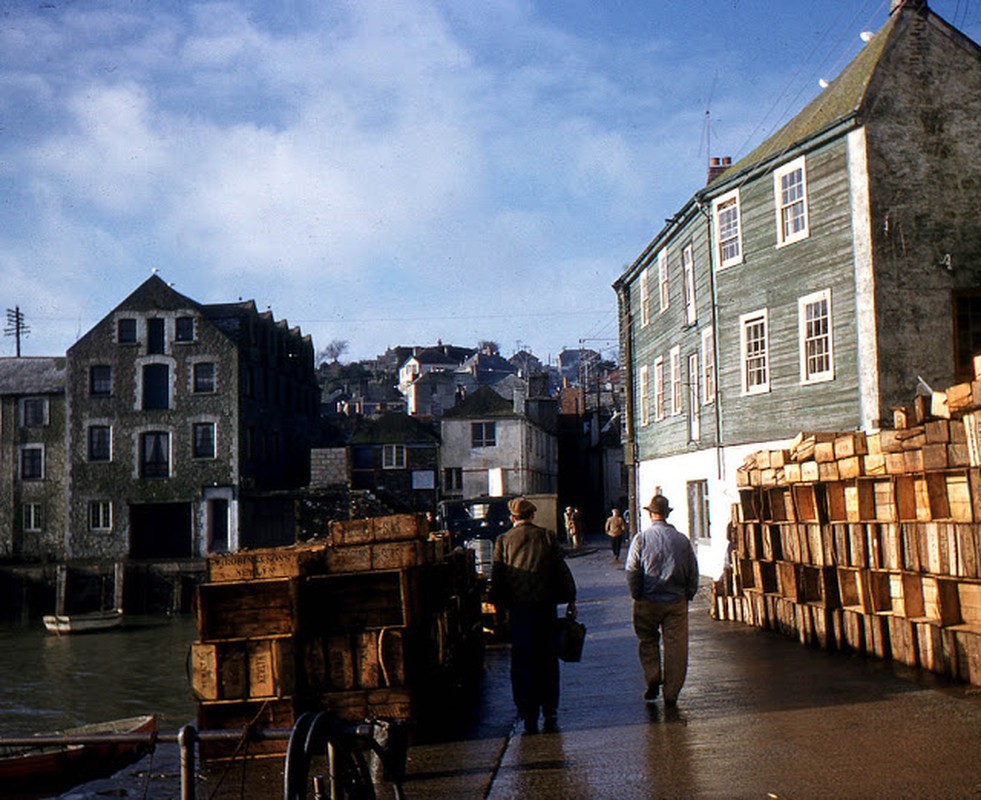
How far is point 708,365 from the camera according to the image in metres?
28.4

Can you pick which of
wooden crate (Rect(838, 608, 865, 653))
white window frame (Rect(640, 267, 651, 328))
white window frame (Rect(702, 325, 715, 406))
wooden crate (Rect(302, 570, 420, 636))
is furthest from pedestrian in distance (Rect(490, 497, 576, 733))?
white window frame (Rect(640, 267, 651, 328))

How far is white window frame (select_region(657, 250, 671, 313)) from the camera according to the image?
107 ft

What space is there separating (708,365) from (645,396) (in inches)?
307

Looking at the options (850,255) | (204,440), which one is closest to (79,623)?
(204,440)

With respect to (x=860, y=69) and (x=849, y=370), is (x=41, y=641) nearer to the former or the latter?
(x=849, y=370)

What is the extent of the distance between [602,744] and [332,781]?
12.1 feet

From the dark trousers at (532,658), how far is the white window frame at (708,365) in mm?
19337

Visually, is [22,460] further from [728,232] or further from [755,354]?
[755,354]

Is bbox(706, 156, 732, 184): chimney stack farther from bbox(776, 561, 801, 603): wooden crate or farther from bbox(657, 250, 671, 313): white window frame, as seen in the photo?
bbox(776, 561, 801, 603): wooden crate

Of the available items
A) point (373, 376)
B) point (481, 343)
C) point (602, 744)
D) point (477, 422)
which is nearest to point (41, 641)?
point (477, 422)

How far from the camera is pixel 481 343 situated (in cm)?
12369

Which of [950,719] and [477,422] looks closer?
[950,719]

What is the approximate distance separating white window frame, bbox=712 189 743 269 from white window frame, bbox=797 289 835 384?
2.85 meters

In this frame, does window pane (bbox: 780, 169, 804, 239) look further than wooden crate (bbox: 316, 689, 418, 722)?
Yes
